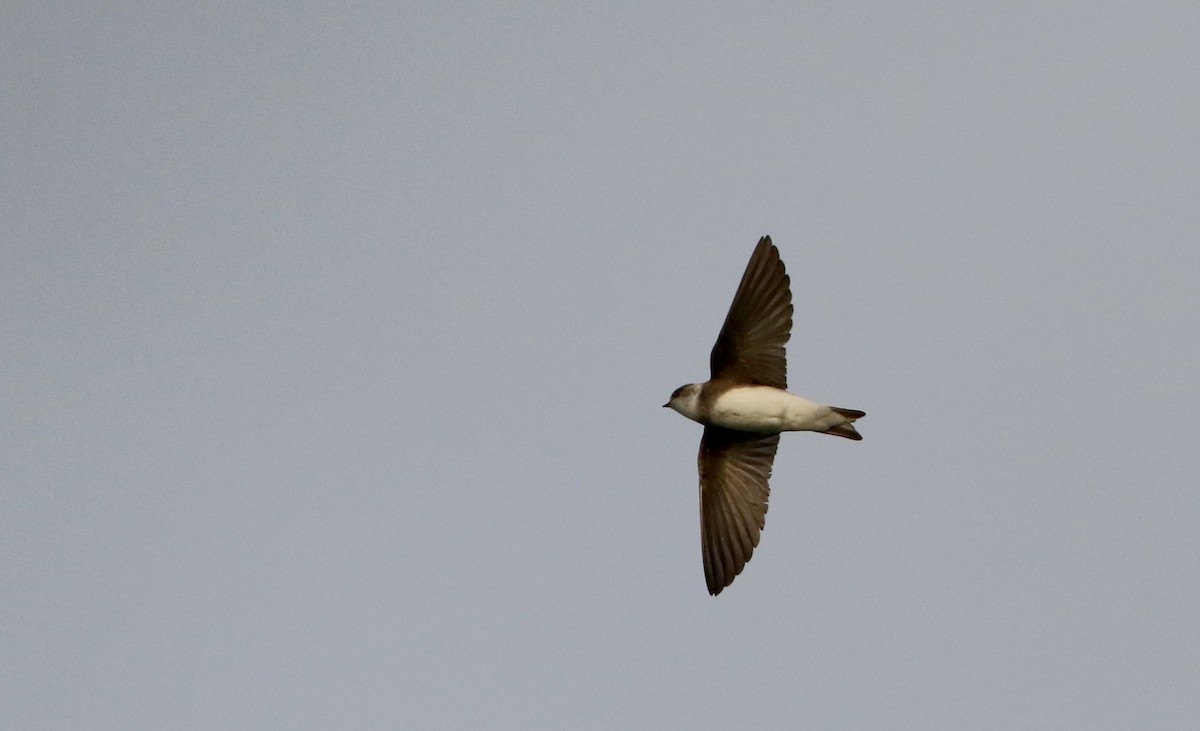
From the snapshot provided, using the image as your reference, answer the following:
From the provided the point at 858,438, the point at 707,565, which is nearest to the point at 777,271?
the point at 858,438

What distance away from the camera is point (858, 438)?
427 inches

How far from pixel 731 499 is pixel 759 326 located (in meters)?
1.47

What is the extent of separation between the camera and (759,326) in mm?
11055

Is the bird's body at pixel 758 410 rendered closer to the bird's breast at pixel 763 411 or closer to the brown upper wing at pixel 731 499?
the bird's breast at pixel 763 411

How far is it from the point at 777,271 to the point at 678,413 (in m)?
1.46

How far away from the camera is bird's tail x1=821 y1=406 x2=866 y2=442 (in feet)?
35.3

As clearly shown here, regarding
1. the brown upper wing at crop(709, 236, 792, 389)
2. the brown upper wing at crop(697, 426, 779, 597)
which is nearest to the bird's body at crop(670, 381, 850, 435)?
the brown upper wing at crop(709, 236, 792, 389)

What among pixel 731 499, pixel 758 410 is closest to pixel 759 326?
pixel 758 410

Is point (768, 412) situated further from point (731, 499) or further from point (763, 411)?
point (731, 499)

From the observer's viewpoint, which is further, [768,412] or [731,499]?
[731,499]

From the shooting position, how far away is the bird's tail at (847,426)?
10.8m

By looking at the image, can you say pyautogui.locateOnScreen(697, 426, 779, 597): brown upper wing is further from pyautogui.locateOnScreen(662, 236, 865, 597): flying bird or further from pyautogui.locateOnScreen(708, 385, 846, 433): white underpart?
pyautogui.locateOnScreen(708, 385, 846, 433): white underpart

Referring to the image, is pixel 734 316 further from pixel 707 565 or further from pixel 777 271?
pixel 707 565

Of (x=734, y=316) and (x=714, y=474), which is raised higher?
(x=734, y=316)
